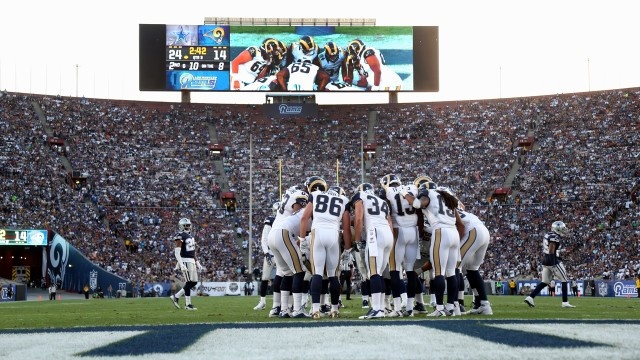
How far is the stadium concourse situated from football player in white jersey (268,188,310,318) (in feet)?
96.7

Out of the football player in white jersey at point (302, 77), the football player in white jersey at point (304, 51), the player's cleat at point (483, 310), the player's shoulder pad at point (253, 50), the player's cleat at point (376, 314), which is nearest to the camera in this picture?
the player's cleat at point (376, 314)

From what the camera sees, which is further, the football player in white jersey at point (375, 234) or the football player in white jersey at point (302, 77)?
the football player in white jersey at point (302, 77)

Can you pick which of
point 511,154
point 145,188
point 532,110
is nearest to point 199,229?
point 145,188

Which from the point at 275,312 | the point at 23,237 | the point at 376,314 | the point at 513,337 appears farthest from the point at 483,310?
the point at 23,237

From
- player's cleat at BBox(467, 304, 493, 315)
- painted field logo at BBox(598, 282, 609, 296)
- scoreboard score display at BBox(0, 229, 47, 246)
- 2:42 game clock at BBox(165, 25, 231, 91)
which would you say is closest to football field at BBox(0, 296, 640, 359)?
player's cleat at BBox(467, 304, 493, 315)

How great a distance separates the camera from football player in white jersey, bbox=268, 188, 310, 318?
1472 cm

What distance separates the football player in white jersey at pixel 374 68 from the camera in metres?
56.3

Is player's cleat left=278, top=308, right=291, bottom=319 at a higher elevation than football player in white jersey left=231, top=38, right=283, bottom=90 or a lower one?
lower

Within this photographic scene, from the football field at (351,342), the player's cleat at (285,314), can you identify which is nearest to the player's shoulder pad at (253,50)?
the player's cleat at (285,314)

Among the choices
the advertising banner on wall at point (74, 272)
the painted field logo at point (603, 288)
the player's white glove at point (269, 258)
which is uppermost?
the player's white glove at point (269, 258)

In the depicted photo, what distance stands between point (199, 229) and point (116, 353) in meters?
41.7

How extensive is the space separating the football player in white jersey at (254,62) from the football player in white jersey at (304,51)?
71 cm

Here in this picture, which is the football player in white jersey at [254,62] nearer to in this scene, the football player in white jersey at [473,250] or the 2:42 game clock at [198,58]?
the 2:42 game clock at [198,58]

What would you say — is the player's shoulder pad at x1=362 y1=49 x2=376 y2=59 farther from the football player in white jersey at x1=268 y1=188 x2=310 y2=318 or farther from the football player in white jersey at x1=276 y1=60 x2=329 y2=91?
the football player in white jersey at x1=268 y1=188 x2=310 y2=318
